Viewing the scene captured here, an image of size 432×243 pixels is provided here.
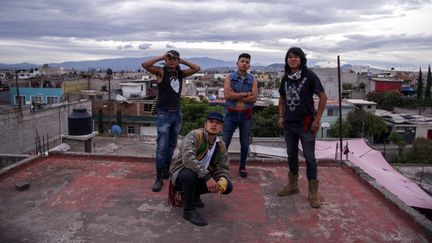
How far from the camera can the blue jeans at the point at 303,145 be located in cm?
395

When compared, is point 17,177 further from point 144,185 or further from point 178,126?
point 178,126

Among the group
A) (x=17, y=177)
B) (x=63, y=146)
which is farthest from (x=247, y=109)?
(x=63, y=146)

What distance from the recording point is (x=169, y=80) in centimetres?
433

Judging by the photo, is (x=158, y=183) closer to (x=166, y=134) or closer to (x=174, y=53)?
(x=166, y=134)

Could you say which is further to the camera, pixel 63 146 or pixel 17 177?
pixel 63 146

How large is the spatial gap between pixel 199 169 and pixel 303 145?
1286 mm

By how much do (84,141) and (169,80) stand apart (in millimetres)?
3202

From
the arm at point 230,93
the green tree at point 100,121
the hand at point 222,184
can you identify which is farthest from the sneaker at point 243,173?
the green tree at point 100,121

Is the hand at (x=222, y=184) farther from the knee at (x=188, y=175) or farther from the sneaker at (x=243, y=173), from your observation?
the sneaker at (x=243, y=173)

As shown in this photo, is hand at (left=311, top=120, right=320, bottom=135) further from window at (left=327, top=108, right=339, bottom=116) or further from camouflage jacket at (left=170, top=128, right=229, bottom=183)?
window at (left=327, top=108, right=339, bottom=116)

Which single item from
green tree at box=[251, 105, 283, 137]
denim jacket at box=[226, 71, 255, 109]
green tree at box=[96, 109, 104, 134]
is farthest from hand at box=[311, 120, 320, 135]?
green tree at box=[96, 109, 104, 134]

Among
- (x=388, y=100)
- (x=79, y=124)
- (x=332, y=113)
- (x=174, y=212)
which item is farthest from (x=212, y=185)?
(x=388, y=100)

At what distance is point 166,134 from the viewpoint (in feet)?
14.5

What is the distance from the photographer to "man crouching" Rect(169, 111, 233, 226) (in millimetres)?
3354
